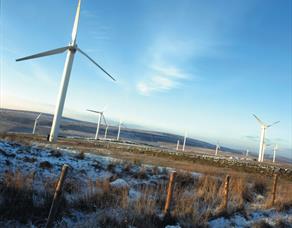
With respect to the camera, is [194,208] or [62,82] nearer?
[194,208]

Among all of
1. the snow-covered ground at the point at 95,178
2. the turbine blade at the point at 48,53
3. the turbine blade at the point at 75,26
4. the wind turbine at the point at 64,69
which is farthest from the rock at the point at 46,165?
the turbine blade at the point at 75,26

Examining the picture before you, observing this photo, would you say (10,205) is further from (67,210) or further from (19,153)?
(19,153)

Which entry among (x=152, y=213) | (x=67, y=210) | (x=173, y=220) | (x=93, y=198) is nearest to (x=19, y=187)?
(x=67, y=210)

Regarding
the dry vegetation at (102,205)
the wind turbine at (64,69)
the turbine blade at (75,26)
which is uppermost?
the turbine blade at (75,26)

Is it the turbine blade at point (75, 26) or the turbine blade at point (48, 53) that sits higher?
the turbine blade at point (75, 26)

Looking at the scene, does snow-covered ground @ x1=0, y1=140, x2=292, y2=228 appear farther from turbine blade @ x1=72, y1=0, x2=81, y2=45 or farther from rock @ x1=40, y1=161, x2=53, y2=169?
turbine blade @ x1=72, y1=0, x2=81, y2=45

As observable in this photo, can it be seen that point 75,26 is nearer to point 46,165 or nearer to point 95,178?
point 46,165

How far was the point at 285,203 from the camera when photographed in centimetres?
1327

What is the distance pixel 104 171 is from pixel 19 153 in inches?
170

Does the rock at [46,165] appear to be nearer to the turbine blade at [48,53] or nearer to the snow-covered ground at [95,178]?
the snow-covered ground at [95,178]

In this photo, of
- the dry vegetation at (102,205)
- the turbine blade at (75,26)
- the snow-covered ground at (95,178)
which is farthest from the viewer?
the turbine blade at (75,26)

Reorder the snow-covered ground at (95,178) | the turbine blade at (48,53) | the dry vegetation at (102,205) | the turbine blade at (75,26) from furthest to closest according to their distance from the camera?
1. the turbine blade at (75,26)
2. the turbine blade at (48,53)
3. the snow-covered ground at (95,178)
4. the dry vegetation at (102,205)

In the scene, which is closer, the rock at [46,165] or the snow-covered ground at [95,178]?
the snow-covered ground at [95,178]

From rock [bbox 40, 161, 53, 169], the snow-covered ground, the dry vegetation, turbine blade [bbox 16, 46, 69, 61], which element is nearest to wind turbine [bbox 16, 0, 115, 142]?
turbine blade [bbox 16, 46, 69, 61]
